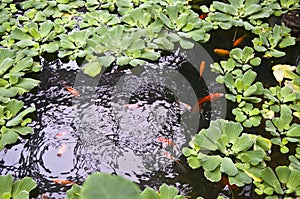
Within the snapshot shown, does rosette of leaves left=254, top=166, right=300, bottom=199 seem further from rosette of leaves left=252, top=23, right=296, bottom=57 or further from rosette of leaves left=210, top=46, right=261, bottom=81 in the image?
rosette of leaves left=252, top=23, right=296, bottom=57

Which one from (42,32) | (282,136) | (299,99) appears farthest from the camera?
(42,32)

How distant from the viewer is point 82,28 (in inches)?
97.6

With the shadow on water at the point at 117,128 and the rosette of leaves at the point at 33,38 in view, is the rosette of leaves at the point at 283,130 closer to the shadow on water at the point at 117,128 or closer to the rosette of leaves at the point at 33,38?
the shadow on water at the point at 117,128

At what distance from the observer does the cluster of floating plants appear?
1.70 metres

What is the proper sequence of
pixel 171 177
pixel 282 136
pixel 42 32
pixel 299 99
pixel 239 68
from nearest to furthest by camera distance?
pixel 171 177, pixel 282 136, pixel 299 99, pixel 239 68, pixel 42 32

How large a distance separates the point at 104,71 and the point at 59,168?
27.7 inches

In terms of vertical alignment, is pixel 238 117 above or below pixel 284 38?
below

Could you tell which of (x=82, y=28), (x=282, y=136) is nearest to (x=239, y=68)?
(x=282, y=136)

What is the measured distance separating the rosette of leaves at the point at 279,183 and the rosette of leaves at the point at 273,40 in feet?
2.97

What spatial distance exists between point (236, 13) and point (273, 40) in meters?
0.34

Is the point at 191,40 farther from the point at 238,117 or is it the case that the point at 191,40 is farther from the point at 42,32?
the point at 42,32

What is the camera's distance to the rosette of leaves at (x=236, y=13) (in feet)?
8.18

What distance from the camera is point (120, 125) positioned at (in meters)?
1.96

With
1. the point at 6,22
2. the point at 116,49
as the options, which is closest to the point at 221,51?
the point at 116,49
